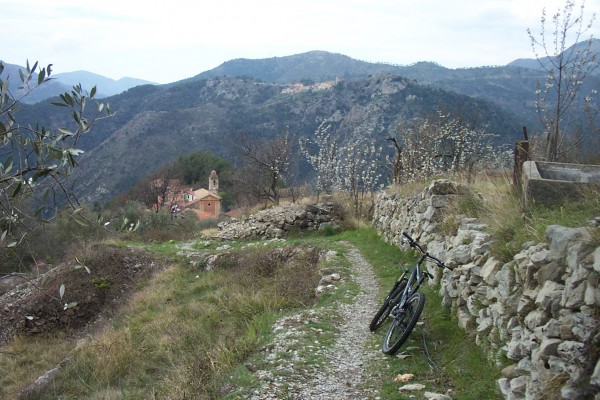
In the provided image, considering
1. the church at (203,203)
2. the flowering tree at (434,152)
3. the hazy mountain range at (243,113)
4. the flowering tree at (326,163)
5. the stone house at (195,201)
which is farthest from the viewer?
the hazy mountain range at (243,113)

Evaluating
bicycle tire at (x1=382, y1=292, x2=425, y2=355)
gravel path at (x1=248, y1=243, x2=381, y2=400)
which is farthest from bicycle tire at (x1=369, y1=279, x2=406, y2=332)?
bicycle tire at (x1=382, y1=292, x2=425, y2=355)

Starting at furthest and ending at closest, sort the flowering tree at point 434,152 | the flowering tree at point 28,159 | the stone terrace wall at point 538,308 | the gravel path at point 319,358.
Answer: the flowering tree at point 434,152 → the gravel path at point 319,358 → the stone terrace wall at point 538,308 → the flowering tree at point 28,159

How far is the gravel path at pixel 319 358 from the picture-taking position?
491 cm

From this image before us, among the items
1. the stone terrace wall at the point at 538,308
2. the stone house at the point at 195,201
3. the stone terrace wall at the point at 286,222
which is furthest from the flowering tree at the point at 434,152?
the stone house at the point at 195,201

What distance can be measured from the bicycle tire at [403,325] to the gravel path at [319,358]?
20 centimetres

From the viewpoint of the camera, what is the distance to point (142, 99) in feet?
365

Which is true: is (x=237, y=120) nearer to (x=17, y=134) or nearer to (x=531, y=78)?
(x=531, y=78)

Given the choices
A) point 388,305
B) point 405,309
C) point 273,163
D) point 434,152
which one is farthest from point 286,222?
point 405,309

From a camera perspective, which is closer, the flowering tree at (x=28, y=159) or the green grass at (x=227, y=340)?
the flowering tree at (x=28, y=159)

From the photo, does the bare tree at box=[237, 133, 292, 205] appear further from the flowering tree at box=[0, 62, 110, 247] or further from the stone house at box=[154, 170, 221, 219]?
the flowering tree at box=[0, 62, 110, 247]

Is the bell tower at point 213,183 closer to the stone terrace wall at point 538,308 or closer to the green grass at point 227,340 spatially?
the green grass at point 227,340

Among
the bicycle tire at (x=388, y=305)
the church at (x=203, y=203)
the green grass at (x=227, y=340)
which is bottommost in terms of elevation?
the church at (x=203, y=203)

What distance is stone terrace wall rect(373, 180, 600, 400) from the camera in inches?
126

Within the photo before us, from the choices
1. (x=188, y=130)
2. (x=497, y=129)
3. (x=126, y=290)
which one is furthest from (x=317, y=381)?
(x=188, y=130)
